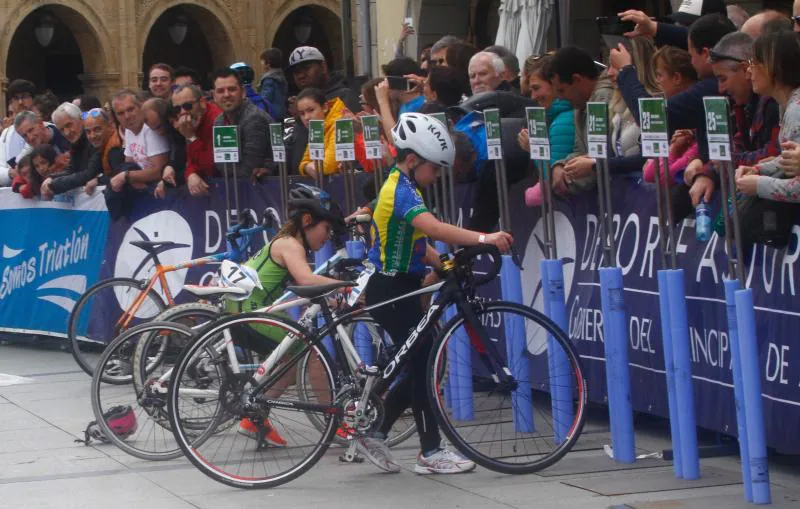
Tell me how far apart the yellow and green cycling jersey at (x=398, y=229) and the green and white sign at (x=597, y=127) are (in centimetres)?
88

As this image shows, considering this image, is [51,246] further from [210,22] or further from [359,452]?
[210,22]

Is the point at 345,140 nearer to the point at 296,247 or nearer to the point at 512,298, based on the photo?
the point at 296,247

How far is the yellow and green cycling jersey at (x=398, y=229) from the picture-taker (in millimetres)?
8141

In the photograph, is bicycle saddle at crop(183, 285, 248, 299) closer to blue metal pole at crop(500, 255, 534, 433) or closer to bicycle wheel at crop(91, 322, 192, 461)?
bicycle wheel at crop(91, 322, 192, 461)

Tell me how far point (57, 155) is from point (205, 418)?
7.00 meters

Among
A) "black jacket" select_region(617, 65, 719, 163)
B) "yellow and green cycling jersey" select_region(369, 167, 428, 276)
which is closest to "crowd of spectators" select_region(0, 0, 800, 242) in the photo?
"black jacket" select_region(617, 65, 719, 163)

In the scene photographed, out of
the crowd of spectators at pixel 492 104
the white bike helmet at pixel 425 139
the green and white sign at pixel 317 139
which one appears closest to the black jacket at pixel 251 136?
the crowd of spectators at pixel 492 104

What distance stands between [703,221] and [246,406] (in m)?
2.38

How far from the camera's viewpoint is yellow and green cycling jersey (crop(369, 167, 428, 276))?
26.7ft

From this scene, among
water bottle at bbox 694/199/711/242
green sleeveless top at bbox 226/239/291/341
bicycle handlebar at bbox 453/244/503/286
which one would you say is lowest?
green sleeveless top at bbox 226/239/291/341

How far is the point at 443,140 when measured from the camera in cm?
827

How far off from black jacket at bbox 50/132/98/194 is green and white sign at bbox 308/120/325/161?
3.81 metres

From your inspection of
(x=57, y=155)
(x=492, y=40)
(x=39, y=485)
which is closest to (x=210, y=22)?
(x=492, y=40)

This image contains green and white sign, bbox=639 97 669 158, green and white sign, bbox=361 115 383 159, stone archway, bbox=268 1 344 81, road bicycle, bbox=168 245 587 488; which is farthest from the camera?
stone archway, bbox=268 1 344 81
